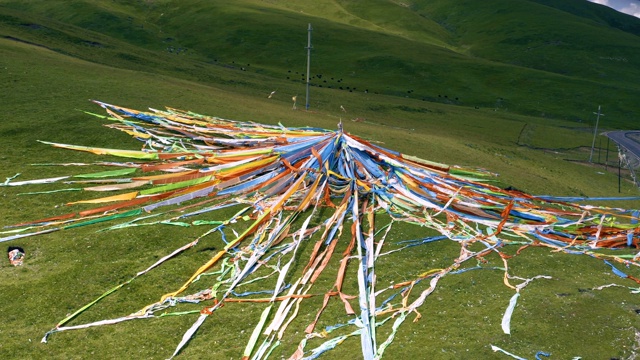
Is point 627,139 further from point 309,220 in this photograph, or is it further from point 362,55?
point 309,220

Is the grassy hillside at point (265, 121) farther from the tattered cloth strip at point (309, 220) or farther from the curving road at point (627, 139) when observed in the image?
the curving road at point (627, 139)

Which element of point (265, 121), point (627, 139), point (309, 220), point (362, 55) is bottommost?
point (309, 220)

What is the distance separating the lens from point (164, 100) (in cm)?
3422

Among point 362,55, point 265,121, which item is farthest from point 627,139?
point 265,121

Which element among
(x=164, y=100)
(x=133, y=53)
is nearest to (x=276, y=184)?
(x=164, y=100)

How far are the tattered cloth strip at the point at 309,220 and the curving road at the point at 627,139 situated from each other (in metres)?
54.6

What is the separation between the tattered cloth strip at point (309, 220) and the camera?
14.2 metres

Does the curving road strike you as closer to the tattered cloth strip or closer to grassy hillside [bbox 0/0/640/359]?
grassy hillside [bbox 0/0/640/359]

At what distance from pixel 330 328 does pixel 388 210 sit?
7533mm

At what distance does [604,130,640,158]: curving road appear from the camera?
70.7 metres

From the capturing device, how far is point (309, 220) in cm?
1856

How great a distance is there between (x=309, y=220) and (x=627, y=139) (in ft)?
259

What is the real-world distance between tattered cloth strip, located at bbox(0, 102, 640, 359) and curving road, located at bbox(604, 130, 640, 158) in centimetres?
5464

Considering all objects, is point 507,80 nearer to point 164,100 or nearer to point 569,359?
point 164,100
